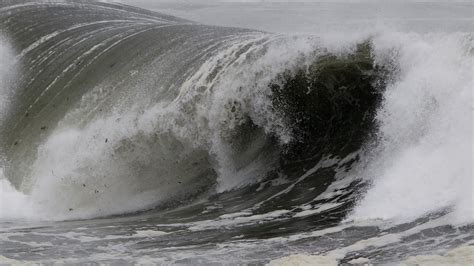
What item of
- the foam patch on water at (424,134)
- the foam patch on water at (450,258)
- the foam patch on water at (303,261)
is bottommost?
the foam patch on water at (450,258)

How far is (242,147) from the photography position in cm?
658

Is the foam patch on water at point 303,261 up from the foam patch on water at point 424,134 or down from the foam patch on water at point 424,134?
down

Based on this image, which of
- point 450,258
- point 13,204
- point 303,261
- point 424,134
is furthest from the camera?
point 13,204

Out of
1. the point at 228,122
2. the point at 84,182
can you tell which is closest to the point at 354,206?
the point at 228,122

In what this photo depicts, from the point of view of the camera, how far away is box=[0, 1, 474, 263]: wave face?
469 cm

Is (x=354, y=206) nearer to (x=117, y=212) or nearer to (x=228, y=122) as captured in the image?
(x=228, y=122)

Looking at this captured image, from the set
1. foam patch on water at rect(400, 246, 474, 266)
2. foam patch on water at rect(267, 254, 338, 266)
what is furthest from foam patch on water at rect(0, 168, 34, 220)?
foam patch on water at rect(400, 246, 474, 266)

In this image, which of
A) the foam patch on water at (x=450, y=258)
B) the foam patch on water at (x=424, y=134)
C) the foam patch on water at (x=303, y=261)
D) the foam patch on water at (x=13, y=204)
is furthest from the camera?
the foam patch on water at (x=13, y=204)

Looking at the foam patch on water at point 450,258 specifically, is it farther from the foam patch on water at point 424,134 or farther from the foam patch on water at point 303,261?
the foam patch on water at point 424,134

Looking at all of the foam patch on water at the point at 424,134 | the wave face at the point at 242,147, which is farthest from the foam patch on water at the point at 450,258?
the foam patch on water at the point at 424,134

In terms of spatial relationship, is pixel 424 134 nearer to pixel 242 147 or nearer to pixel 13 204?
pixel 242 147

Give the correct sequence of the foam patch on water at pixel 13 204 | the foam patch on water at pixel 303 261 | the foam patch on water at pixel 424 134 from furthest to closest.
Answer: the foam patch on water at pixel 13 204, the foam patch on water at pixel 424 134, the foam patch on water at pixel 303 261

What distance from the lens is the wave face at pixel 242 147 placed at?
15.4ft

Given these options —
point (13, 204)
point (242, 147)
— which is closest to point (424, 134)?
point (242, 147)
